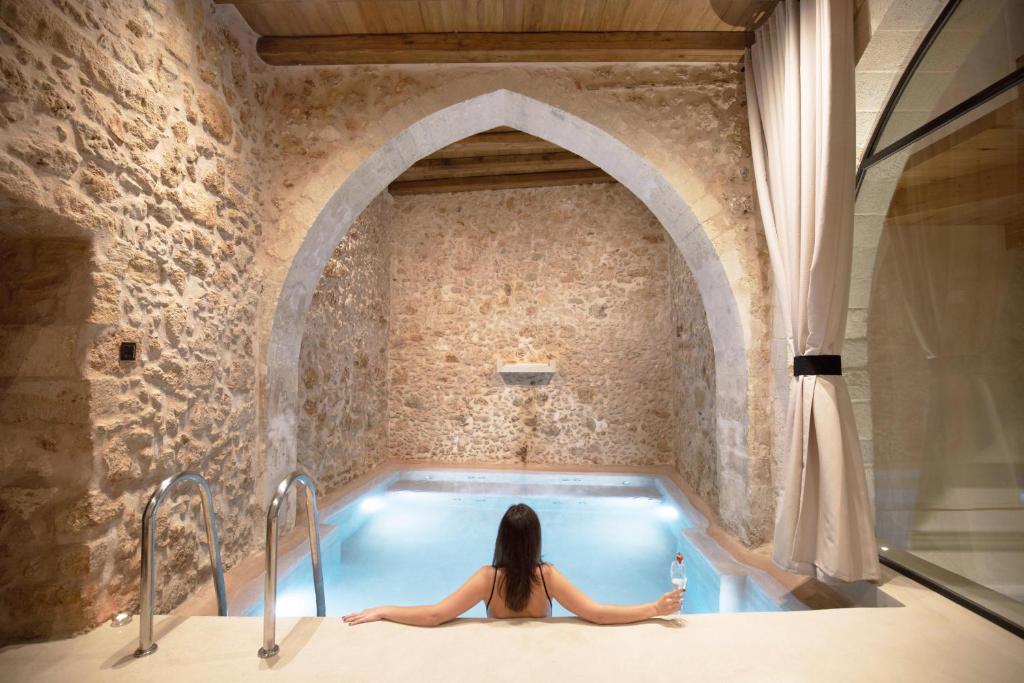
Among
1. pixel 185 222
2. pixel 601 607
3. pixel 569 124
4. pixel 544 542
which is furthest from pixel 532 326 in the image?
pixel 601 607

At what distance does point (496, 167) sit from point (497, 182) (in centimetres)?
44

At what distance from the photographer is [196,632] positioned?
154cm

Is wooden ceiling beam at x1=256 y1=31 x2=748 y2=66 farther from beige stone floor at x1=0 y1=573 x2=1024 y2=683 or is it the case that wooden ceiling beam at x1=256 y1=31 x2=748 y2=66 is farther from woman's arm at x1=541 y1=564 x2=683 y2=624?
beige stone floor at x1=0 y1=573 x2=1024 y2=683

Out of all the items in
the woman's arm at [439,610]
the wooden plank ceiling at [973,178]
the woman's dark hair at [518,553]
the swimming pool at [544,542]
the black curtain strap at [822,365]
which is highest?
the wooden plank ceiling at [973,178]

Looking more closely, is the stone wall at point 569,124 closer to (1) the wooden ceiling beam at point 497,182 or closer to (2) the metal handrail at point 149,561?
(2) the metal handrail at point 149,561

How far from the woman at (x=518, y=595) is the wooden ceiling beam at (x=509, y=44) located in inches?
103

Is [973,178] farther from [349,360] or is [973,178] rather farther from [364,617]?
[349,360]

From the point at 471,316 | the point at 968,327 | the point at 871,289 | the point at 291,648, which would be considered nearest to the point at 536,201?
the point at 471,316

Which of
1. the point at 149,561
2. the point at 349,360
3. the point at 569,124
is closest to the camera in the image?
the point at 149,561

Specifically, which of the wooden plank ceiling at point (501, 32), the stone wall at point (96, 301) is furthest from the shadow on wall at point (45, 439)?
the wooden plank ceiling at point (501, 32)

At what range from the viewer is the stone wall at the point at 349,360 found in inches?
155

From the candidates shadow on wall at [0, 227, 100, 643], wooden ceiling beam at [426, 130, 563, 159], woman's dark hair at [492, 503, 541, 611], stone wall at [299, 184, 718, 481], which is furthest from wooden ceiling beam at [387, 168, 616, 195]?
woman's dark hair at [492, 503, 541, 611]

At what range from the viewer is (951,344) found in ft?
6.86

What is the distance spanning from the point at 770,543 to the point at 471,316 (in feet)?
12.6
